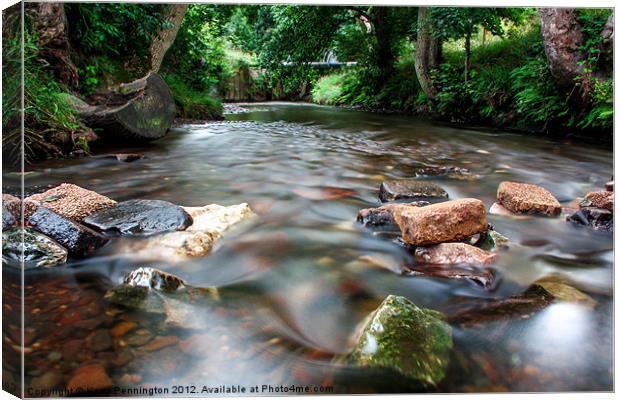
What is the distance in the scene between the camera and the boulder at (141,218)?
1.93 metres

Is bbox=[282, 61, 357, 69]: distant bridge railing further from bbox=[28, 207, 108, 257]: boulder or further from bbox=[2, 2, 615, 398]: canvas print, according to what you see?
bbox=[28, 207, 108, 257]: boulder

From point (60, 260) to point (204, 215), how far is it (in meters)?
0.68

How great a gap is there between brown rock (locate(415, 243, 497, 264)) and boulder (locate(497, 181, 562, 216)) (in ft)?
2.14

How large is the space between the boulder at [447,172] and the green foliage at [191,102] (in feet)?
17.4

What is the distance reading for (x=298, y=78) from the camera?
6.17m

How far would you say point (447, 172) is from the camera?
3.21 m

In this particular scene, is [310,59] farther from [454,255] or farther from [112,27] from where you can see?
[454,255]

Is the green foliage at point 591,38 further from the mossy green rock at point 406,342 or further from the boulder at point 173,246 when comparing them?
the boulder at point 173,246

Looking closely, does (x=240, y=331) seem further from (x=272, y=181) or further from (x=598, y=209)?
(x=598, y=209)

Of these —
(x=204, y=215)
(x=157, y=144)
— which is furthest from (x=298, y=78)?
(x=204, y=215)

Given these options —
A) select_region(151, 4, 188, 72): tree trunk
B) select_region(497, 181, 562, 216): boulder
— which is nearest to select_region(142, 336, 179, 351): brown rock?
select_region(497, 181, 562, 216): boulder

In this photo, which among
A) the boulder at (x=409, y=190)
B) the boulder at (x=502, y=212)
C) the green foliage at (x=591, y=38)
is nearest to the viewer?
the boulder at (x=502, y=212)

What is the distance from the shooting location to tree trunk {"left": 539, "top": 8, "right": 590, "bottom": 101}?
3.85m

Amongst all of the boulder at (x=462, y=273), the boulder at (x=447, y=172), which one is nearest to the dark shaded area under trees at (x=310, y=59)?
the boulder at (x=447, y=172)
